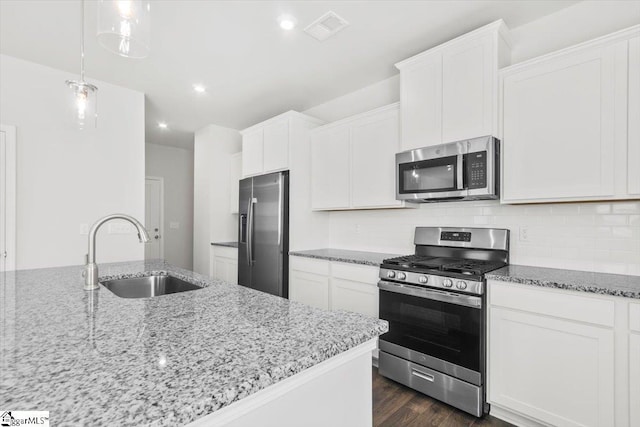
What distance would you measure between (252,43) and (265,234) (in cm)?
186

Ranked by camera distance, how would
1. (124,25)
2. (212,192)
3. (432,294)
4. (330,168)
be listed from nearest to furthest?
(124,25) → (432,294) → (330,168) → (212,192)

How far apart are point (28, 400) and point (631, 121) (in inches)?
103

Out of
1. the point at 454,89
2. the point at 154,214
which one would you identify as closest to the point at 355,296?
the point at 454,89

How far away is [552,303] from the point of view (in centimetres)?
175

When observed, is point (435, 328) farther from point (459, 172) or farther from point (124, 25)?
point (124, 25)

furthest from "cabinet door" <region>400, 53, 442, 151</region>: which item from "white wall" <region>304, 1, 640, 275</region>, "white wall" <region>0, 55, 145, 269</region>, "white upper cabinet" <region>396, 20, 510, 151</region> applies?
"white wall" <region>0, 55, 145, 269</region>

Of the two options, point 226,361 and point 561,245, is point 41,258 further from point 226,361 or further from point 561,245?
point 561,245

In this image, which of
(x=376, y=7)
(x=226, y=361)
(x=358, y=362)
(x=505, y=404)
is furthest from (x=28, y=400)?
(x=376, y=7)

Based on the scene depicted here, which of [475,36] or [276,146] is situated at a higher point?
[475,36]

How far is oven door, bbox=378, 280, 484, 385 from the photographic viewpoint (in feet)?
6.50

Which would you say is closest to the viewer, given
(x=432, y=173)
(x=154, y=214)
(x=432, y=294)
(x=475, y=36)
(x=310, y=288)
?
(x=432, y=294)

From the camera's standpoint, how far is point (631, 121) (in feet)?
5.71

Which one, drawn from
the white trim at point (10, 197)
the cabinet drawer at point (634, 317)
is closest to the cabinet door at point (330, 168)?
the cabinet drawer at point (634, 317)

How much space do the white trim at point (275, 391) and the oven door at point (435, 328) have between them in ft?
4.26
